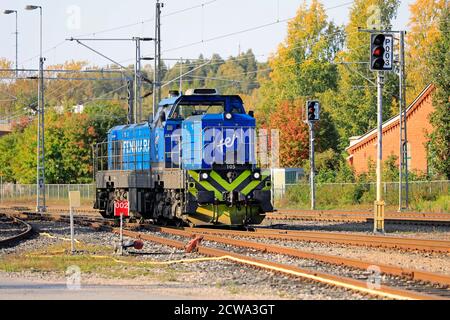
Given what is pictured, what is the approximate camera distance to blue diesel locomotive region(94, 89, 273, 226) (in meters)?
25.5

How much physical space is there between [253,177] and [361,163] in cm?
3967

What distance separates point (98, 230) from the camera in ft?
91.7

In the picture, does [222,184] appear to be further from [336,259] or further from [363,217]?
[336,259]

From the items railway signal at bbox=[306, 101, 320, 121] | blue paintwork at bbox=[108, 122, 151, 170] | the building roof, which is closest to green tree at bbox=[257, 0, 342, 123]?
the building roof

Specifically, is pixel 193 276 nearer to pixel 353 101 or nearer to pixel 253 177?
pixel 253 177

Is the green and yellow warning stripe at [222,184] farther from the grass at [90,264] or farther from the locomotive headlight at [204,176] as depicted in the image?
the grass at [90,264]

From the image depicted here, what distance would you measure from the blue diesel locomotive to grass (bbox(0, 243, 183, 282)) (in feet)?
18.9

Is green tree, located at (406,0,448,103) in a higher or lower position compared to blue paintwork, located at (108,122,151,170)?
higher

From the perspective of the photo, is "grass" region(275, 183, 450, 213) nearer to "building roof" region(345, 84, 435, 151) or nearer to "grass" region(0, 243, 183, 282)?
"building roof" region(345, 84, 435, 151)

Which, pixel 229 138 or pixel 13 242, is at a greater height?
pixel 229 138

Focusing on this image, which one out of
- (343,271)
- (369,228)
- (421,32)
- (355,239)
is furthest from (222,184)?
(421,32)

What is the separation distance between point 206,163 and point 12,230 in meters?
7.75

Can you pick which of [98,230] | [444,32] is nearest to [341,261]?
[98,230]

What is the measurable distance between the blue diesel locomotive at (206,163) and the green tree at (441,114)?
2350 cm
